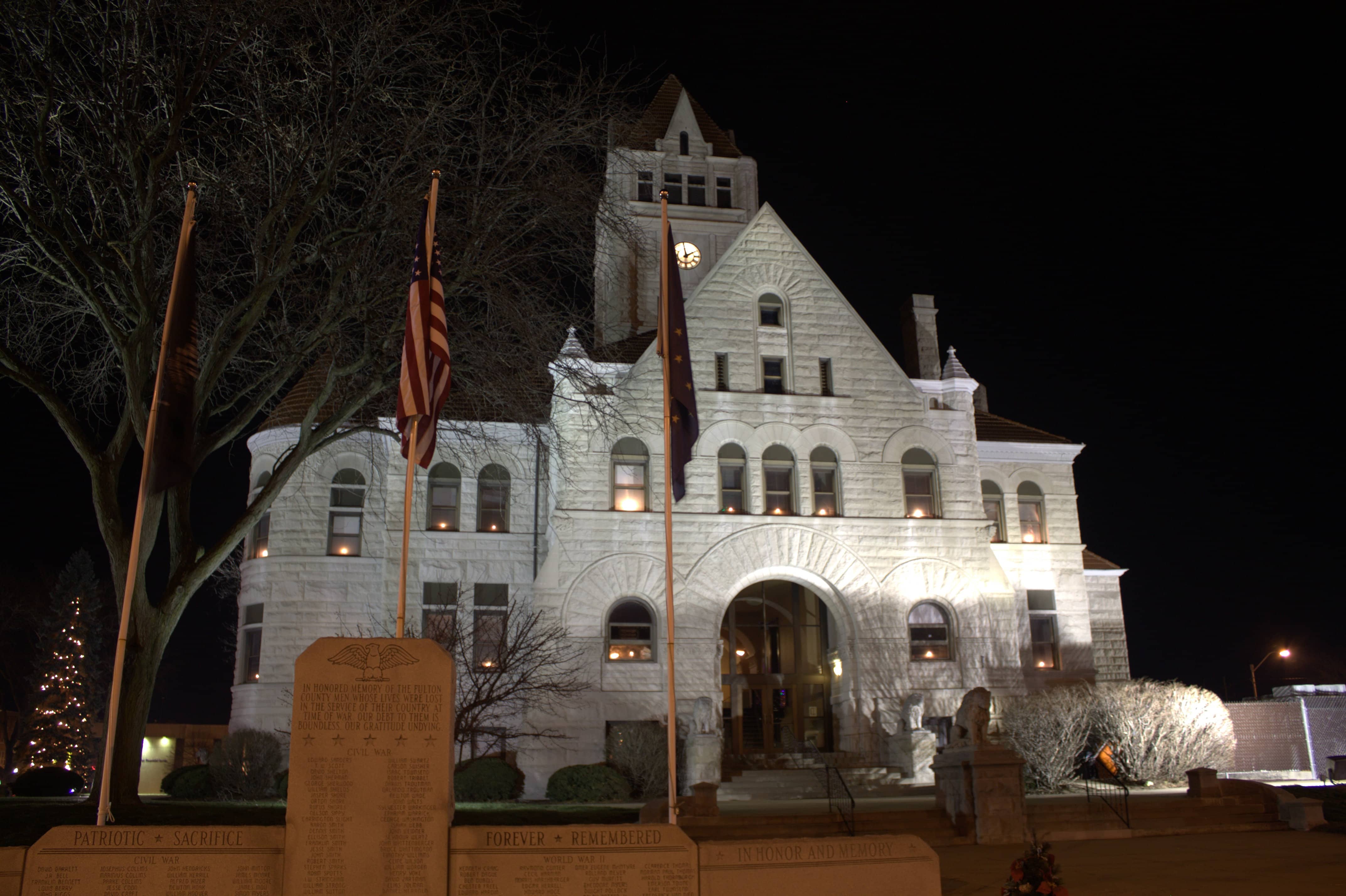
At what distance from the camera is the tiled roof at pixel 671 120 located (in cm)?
4128

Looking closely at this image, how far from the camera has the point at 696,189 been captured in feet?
135

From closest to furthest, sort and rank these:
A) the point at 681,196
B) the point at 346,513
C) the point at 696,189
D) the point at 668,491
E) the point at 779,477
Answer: the point at 668,491, the point at 779,477, the point at 346,513, the point at 681,196, the point at 696,189

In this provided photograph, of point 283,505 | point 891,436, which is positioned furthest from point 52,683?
point 891,436

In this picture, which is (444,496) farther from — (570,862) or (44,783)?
(570,862)

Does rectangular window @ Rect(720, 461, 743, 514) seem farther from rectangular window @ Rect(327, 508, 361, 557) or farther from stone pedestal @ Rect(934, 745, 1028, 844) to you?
stone pedestal @ Rect(934, 745, 1028, 844)

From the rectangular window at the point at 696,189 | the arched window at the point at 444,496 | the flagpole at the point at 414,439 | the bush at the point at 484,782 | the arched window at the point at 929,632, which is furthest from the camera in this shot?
the rectangular window at the point at 696,189

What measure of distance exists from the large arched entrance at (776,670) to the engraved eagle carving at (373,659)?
19.7 m

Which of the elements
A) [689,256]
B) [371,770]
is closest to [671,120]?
[689,256]

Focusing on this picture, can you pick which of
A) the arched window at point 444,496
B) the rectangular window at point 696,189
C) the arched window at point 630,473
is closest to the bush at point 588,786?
the arched window at point 630,473

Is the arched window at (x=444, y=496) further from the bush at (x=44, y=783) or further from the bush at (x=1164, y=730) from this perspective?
the bush at (x=1164, y=730)

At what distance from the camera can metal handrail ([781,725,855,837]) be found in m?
16.2

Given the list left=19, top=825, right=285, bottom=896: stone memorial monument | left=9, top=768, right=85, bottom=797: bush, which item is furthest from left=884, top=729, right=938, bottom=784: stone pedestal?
left=9, top=768, right=85, bottom=797: bush

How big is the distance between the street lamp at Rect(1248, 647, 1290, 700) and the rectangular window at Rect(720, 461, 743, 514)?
80.0 feet

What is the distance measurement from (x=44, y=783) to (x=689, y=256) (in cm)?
2641
